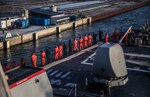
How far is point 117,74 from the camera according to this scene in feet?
63.5

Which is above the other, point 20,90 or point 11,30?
point 20,90

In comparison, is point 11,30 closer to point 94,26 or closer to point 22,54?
point 22,54

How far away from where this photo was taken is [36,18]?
5922 cm

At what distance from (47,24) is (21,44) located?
13178 mm


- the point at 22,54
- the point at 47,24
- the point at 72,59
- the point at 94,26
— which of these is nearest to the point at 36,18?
the point at 47,24

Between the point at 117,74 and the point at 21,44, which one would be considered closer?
the point at 117,74

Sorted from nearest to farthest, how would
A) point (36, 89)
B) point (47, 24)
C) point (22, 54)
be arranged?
point (36, 89) → point (22, 54) → point (47, 24)

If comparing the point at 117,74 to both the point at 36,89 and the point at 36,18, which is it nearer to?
the point at 36,89

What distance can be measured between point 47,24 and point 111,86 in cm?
3975

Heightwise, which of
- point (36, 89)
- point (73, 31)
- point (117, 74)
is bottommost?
point (73, 31)

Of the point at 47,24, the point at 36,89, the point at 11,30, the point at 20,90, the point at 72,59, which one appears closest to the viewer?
the point at 20,90

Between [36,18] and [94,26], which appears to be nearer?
[36,18]

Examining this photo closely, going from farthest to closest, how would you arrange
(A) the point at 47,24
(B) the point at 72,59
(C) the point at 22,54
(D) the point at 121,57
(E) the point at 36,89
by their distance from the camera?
1. (A) the point at 47,24
2. (C) the point at 22,54
3. (B) the point at 72,59
4. (D) the point at 121,57
5. (E) the point at 36,89

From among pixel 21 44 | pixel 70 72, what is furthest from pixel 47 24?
pixel 70 72
